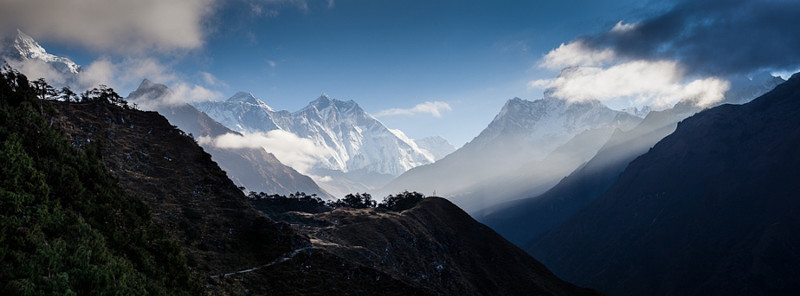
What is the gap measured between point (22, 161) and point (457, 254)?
10793cm

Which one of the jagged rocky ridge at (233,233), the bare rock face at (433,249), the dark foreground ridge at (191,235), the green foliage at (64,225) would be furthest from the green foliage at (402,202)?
the green foliage at (64,225)

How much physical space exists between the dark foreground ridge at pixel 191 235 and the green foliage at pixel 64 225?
0.15 meters

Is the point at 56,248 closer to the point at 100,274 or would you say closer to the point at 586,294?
the point at 100,274

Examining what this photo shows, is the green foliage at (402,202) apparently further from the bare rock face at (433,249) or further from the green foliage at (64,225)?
the green foliage at (64,225)

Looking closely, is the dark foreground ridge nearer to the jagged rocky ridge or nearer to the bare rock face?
the jagged rocky ridge

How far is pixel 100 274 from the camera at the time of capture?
108 feet

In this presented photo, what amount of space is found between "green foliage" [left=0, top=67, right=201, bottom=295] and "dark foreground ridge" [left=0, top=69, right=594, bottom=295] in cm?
15

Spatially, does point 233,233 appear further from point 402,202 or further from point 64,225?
point 402,202

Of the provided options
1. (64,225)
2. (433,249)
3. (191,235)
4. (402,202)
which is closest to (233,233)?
(191,235)

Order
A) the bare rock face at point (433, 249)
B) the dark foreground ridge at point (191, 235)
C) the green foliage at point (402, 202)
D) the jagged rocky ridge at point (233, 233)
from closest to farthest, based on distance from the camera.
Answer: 1. the dark foreground ridge at point (191, 235)
2. the jagged rocky ridge at point (233, 233)
3. the bare rock face at point (433, 249)
4. the green foliage at point (402, 202)

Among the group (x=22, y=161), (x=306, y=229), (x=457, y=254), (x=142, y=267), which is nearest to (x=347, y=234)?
(x=306, y=229)

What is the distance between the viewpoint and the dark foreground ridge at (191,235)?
39963 mm

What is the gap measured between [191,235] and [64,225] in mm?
27426

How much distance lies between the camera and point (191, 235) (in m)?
63.4
